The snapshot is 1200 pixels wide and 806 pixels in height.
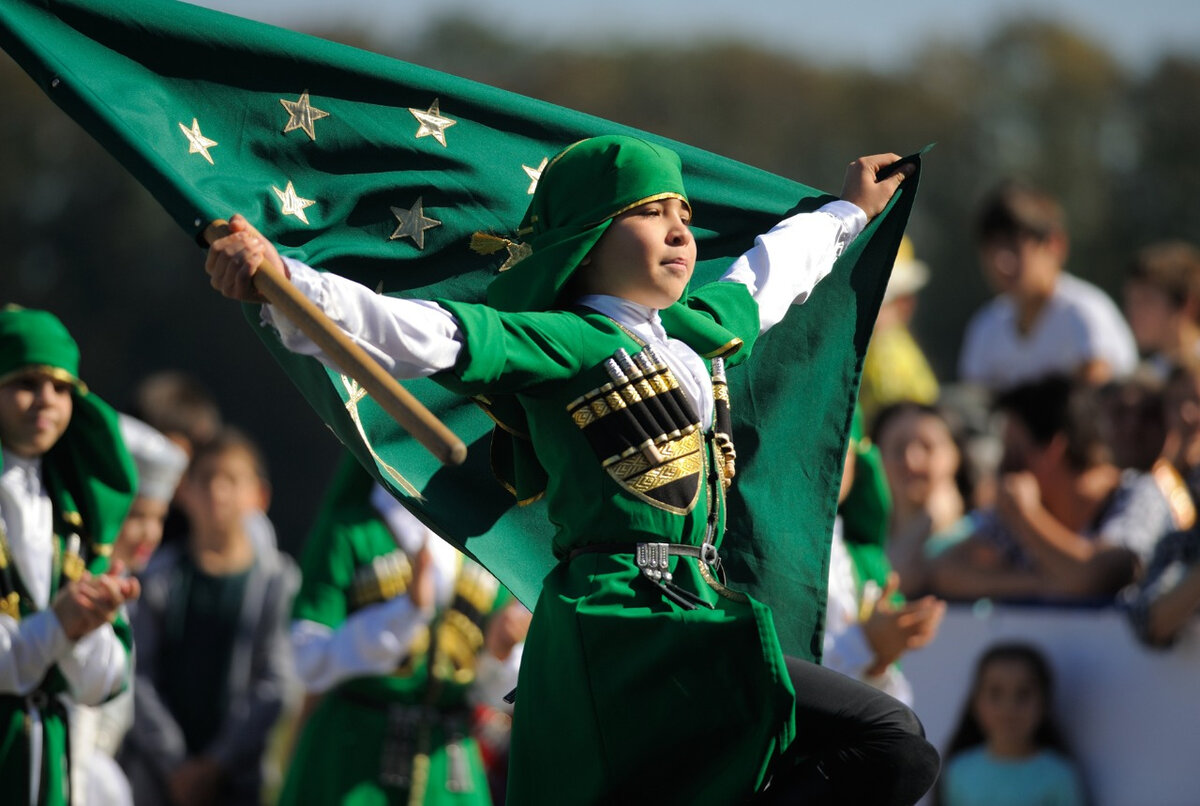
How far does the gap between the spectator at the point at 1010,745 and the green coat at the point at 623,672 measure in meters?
3.29

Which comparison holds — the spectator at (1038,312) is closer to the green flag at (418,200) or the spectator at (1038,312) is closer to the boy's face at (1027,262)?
the boy's face at (1027,262)

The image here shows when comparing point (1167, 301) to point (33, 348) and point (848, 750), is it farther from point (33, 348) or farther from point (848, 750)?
point (33, 348)

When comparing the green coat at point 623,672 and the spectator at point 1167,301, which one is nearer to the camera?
the green coat at point 623,672

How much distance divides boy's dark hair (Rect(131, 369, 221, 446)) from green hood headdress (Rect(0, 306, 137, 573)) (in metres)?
3.26

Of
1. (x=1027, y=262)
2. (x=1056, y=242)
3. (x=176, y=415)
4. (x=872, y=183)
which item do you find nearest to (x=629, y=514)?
(x=872, y=183)

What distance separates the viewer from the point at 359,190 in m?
4.01

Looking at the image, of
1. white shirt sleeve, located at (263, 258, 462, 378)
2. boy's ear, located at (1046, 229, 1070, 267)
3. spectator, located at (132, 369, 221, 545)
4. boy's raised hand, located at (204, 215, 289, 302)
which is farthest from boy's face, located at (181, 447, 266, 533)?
boy's raised hand, located at (204, 215, 289, 302)

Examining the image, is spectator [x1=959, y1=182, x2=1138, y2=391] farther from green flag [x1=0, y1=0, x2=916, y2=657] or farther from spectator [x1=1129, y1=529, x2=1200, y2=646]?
green flag [x1=0, y1=0, x2=916, y2=657]

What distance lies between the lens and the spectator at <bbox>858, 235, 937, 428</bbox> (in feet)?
28.8

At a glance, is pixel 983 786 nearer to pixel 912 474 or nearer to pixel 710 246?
pixel 912 474

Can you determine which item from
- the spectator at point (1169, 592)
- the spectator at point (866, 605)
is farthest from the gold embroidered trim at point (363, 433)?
the spectator at point (1169, 592)

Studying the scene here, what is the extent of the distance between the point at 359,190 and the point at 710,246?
0.91m

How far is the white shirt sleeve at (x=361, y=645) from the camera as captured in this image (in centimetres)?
574

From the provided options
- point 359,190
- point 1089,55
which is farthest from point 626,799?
point 1089,55
